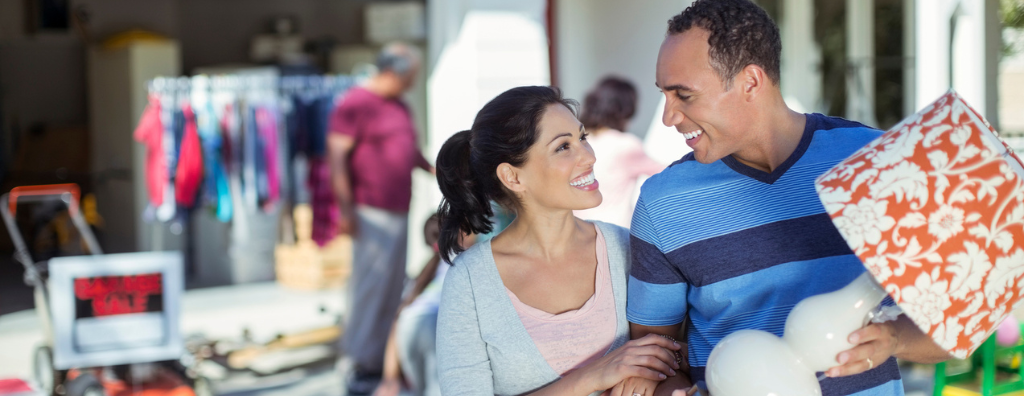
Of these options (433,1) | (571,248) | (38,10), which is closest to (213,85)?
(433,1)

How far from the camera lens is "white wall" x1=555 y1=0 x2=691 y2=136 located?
4.61 meters

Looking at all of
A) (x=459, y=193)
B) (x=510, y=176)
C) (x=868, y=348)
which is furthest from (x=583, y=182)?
(x=868, y=348)

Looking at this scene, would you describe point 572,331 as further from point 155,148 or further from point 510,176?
point 155,148

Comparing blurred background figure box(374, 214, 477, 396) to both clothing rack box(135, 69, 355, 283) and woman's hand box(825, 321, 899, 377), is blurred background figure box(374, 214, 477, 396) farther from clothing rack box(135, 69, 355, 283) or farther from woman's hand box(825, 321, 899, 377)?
clothing rack box(135, 69, 355, 283)

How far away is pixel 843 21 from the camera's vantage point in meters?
4.86

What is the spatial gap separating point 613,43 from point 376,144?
4.55 ft

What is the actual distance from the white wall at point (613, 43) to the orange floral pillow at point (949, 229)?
342 centimetres

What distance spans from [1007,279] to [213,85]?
5.38 metres

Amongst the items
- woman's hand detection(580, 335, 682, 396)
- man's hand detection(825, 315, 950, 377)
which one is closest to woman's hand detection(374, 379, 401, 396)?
woman's hand detection(580, 335, 682, 396)

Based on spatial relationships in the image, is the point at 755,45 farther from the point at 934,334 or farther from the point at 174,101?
the point at 174,101

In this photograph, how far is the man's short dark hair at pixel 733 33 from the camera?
4.33 ft

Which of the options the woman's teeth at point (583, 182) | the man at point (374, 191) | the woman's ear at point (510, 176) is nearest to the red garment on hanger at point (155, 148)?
the man at point (374, 191)

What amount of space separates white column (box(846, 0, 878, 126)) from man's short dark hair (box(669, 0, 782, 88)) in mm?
3781

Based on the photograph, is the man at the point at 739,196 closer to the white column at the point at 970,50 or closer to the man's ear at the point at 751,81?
the man's ear at the point at 751,81
